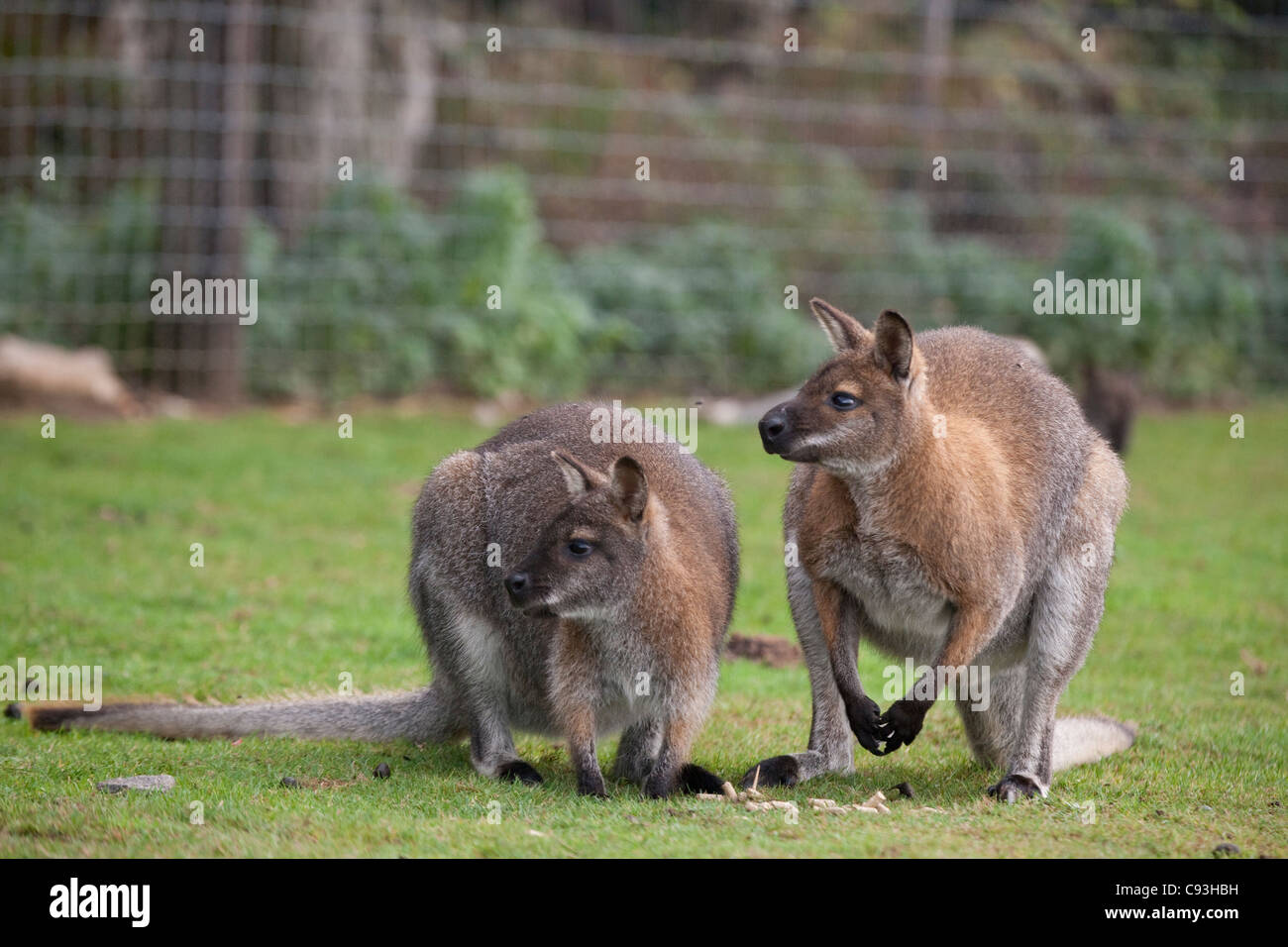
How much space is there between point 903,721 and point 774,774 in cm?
57

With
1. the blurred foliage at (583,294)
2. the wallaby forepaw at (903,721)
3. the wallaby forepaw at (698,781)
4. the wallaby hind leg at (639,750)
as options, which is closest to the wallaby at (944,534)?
the wallaby forepaw at (903,721)

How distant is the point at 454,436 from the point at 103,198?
4330 mm

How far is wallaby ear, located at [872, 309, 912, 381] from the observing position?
5186mm

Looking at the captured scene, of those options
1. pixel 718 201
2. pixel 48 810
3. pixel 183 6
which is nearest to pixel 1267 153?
pixel 718 201

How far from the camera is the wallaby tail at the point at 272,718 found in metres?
6.29

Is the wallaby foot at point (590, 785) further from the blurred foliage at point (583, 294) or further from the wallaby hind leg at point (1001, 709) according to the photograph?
the blurred foliage at point (583, 294)

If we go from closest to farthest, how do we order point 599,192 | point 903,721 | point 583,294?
point 903,721, point 583,294, point 599,192

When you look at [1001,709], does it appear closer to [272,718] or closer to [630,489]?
[630,489]

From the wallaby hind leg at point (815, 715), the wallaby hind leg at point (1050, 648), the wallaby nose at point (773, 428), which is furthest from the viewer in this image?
the wallaby hind leg at point (815, 715)

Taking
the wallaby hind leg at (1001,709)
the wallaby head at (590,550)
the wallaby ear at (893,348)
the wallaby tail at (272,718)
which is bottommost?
the wallaby tail at (272,718)

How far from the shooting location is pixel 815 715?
19.6 ft

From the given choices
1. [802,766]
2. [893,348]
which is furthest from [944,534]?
[802,766]

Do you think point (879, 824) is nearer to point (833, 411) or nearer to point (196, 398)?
point (833, 411)

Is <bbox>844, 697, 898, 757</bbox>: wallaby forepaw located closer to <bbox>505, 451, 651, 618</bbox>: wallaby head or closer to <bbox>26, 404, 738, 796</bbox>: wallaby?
<bbox>26, 404, 738, 796</bbox>: wallaby
